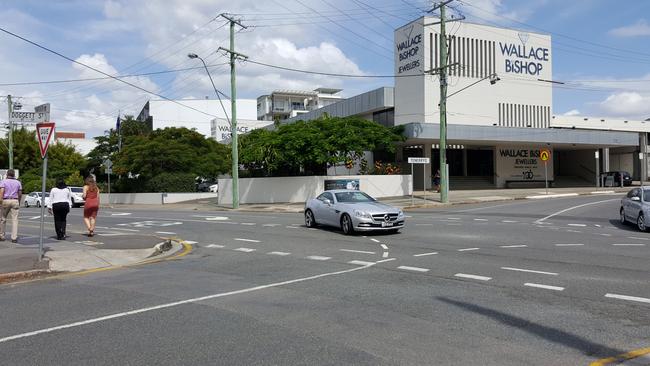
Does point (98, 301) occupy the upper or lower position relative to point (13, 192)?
lower

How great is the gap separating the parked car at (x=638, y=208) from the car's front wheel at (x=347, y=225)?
8.70 m

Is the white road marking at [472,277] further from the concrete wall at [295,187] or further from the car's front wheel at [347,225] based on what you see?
the concrete wall at [295,187]

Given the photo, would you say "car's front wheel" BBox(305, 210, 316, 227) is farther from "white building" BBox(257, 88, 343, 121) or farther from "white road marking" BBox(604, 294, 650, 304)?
"white building" BBox(257, 88, 343, 121)

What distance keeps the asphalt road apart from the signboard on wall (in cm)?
3512

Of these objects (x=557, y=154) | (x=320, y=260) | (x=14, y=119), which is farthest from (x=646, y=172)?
(x=14, y=119)

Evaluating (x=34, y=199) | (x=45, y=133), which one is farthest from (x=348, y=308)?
(x=34, y=199)

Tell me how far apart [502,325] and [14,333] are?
5.42 meters

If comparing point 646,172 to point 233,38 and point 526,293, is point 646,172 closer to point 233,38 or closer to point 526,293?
point 233,38

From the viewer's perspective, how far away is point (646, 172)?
187ft

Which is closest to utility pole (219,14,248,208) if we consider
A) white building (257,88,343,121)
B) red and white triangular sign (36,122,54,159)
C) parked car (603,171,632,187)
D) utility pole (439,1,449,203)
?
utility pole (439,1,449,203)

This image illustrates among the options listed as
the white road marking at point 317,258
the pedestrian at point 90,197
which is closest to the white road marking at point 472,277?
the white road marking at point 317,258

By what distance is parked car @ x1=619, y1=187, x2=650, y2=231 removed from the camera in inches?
639

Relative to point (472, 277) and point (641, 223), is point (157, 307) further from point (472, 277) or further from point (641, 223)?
point (641, 223)

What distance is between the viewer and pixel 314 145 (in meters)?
33.8
